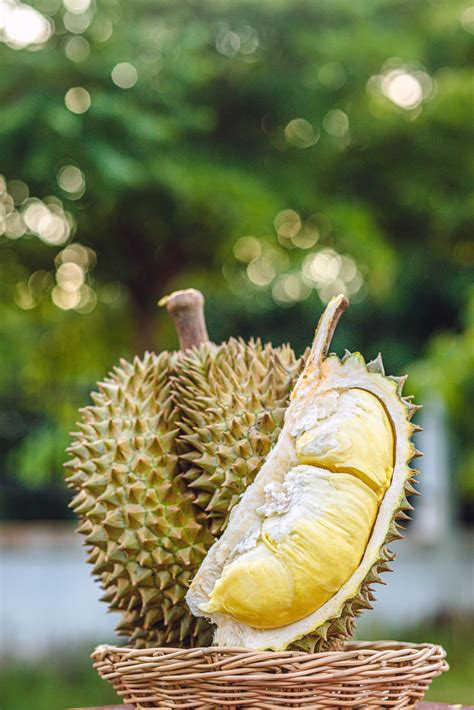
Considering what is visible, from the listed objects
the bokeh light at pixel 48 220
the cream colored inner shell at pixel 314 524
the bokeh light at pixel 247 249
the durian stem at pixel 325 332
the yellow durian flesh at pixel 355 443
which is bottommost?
the cream colored inner shell at pixel 314 524

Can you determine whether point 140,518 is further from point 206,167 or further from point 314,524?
point 206,167

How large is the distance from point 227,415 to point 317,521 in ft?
1.11

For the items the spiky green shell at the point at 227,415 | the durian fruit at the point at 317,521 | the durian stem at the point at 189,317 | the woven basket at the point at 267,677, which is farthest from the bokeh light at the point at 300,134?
the woven basket at the point at 267,677

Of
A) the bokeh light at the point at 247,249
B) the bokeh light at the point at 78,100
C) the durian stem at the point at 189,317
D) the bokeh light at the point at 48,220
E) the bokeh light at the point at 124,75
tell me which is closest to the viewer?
Result: the durian stem at the point at 189,317

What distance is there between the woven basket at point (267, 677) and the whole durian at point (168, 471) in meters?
0.20

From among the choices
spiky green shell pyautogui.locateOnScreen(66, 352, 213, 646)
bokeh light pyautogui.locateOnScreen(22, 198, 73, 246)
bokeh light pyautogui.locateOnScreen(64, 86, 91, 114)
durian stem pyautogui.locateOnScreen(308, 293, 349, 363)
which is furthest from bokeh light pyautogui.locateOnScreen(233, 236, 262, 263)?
durian stem pyautogui.locateOnScreen(308, 293, 349, 363)

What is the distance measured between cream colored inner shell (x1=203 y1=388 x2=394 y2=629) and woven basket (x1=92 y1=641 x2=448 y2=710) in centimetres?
7

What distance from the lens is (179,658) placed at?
4.35ft

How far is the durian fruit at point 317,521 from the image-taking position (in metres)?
1.33

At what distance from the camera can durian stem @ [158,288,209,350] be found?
6.02 ft

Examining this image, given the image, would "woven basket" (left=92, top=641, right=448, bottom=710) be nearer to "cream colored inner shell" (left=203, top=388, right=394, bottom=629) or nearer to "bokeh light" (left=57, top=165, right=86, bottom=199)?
"cream colored inner shell" (left=203, top=388, right=394, bottom=629)

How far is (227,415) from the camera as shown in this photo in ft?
5.30

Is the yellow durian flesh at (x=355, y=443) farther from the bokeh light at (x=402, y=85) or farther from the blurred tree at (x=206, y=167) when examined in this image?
the bokeh light at (x=402, y=85)

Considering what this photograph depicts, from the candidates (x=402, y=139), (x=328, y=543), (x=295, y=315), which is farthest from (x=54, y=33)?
(x=295, y=315)
